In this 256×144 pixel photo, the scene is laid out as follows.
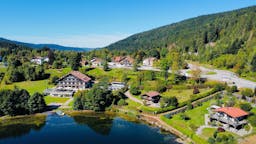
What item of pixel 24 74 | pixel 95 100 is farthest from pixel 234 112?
pixel 24 74

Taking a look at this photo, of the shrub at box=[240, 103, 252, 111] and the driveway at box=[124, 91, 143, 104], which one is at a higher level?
the shrub at box=[240, 103, 252, 111]

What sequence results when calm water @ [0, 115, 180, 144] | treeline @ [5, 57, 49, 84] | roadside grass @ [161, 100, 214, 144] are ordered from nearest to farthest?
roadside grass @ [161, 100, 214, 144], calm water @ [0, 115, 180, 144], treeline @ [5, 57, 49, 84]

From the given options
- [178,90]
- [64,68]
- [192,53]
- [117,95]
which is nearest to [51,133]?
[117,95]

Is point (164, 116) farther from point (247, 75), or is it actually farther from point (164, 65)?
point (247, 75)

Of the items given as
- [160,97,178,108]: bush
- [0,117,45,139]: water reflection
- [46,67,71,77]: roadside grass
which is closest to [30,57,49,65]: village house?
[46,67,71,77]: roadside grass

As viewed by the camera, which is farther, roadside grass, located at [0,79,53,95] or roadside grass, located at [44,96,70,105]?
roadside grass, located at [0,79,53,95]

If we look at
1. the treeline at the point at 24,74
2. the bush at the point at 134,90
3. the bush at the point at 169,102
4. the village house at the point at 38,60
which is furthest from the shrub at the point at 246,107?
the village house at the point at 38,60

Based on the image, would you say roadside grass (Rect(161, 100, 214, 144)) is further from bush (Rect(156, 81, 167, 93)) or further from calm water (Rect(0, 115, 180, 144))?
bush (Rect(156, 81, 167, 93))
